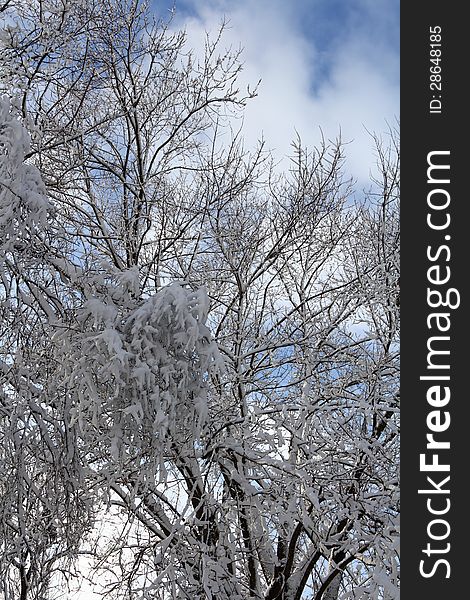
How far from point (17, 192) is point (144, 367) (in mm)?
1045

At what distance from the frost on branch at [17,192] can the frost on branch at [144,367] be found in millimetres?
478

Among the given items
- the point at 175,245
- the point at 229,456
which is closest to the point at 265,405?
the point at 229,456

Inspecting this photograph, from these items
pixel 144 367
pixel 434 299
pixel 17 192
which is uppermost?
pixel 17 192

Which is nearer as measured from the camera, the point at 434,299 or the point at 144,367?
the point at 144,367

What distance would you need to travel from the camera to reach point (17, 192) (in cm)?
346

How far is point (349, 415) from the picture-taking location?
17.3ft

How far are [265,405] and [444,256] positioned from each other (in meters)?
2.39

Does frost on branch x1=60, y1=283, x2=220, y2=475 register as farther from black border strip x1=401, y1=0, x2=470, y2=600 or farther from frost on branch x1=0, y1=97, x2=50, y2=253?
black border strip x1=401, y1=0, x2=470, y2=600

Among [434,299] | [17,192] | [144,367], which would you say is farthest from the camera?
[434,299]

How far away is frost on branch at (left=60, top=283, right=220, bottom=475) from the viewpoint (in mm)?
3357

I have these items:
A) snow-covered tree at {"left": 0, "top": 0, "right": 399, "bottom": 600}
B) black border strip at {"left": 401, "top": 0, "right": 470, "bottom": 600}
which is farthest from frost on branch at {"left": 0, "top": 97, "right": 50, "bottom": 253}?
Result: black border strip at {"left": 401, "top": 0, "right": 470, "bottom": 600}

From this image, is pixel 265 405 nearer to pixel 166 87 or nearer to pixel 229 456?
pixel 229 456

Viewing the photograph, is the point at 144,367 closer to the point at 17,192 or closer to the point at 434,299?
the point at 17,192

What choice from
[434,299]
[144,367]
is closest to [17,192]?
[144,367]
